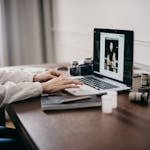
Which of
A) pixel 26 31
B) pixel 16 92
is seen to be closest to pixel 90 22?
pixel 26 31

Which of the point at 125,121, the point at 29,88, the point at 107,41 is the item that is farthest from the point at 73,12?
the point at 125,121

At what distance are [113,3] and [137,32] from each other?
15.5 inches

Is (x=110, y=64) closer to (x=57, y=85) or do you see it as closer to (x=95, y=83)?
(x=95, y=83)

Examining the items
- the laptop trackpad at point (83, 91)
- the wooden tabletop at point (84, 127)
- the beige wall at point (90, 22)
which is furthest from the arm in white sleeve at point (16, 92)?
the beige wall at point (90, 22)

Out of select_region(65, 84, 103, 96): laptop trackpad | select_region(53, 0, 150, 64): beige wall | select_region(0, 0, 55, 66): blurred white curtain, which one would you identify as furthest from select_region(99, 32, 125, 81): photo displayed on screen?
select_region(0, 0, 55, 66): blurred white curtain

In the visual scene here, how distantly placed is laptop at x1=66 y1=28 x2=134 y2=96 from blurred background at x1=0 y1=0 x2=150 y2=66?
986mm

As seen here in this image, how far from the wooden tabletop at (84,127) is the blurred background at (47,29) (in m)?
1.57

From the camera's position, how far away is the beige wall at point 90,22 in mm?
2285

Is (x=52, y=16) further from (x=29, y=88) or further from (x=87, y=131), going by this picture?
(x=87, y=131)

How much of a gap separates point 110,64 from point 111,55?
6 centimetres

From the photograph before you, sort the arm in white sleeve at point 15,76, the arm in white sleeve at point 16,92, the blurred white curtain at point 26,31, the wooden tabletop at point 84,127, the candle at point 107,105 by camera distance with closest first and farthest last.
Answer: the wooden tabletop at point 84,127 < the candle at point 107,105 < the arm in white sleeve at point 16,92 < the arm in white sleeve at point 15,76 < the blurred white curtain at point 26,31

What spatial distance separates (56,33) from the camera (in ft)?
12.6

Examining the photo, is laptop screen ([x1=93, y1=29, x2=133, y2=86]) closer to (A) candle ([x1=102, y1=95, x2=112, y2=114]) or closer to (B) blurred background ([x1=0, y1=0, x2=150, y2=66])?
(A) candle ([x1=102, y1=95, x2=112, y2=114])

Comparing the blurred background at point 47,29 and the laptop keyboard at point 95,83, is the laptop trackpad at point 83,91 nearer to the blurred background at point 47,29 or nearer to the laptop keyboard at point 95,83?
the laptop keyboard at point 95,83
